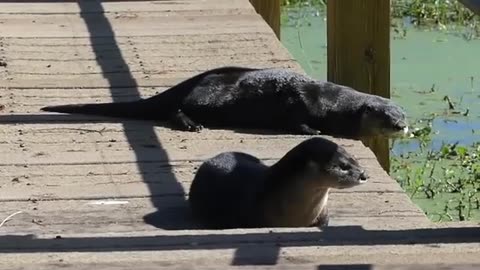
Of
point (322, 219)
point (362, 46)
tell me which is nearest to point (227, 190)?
point (322, 219)

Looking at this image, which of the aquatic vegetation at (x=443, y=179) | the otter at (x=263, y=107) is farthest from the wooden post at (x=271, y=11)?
the otter at (x=263, y=107)

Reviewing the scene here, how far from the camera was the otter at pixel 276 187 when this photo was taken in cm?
433

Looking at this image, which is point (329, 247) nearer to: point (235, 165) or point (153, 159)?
point (235, 165)

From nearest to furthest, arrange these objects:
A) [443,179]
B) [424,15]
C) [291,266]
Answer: [291,266]
[443,179]
[424,15]

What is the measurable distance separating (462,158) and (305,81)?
61.5 inches

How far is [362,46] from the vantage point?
19.0 feet

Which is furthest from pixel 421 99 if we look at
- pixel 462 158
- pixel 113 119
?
pixel 113 119

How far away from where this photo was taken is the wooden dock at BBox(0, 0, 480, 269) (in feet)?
10.1

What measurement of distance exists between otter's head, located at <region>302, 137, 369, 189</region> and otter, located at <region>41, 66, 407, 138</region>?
3.29ft

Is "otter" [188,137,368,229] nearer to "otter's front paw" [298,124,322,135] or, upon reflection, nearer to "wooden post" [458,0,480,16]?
"otter's front paw" [298,124,322,135]

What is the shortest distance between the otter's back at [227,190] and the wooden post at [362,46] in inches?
56.8

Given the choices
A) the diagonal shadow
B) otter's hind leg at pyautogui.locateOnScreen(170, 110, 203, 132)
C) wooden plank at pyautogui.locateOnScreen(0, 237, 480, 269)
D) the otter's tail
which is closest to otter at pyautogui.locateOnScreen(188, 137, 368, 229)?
the diagonal shadow

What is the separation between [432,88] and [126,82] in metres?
2.82

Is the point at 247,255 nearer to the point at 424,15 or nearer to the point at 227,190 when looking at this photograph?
the point at 227,190
